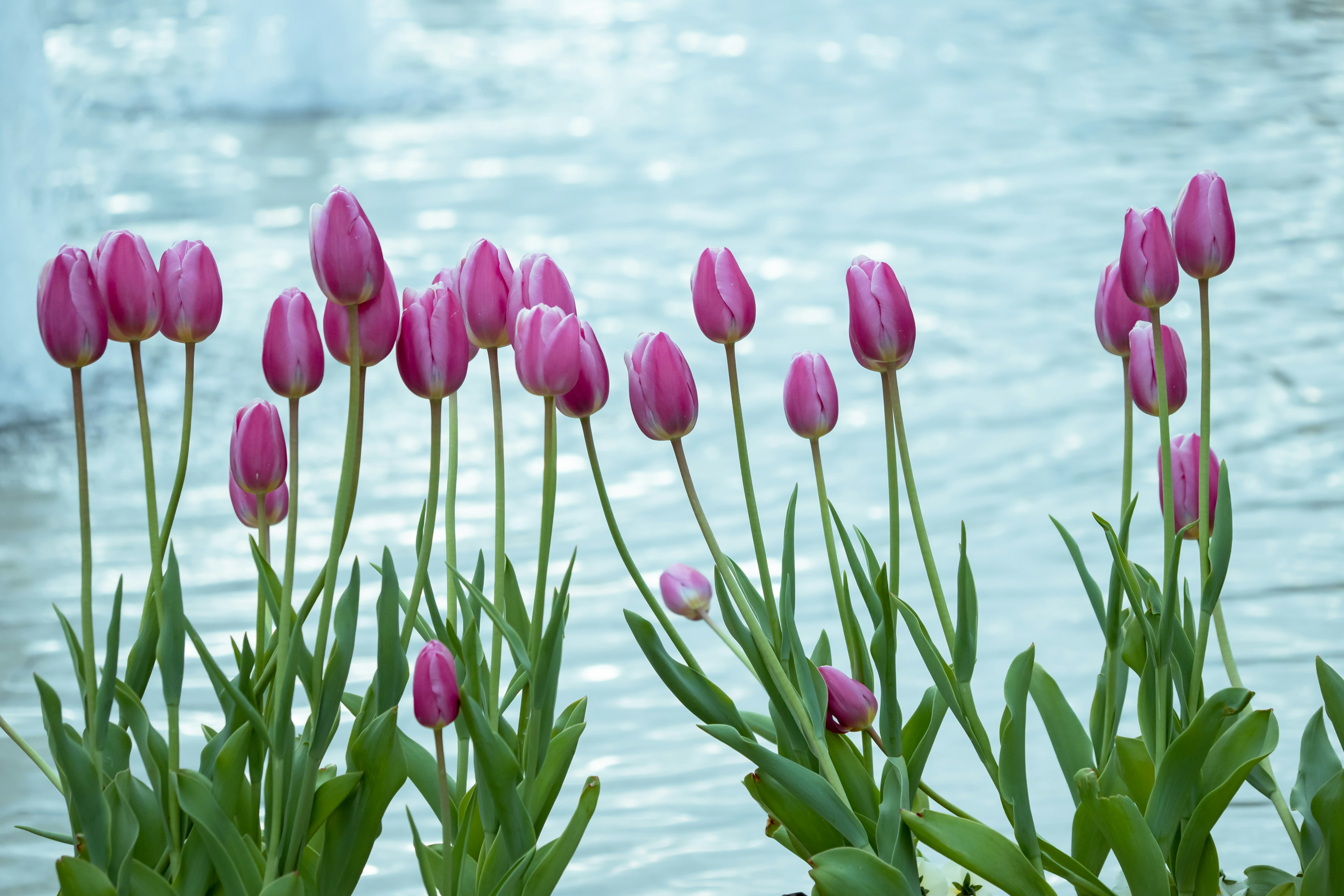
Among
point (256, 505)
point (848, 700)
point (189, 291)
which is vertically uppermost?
point (189, 291)

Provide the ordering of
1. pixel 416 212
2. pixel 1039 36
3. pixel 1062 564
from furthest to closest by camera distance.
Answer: pixel 1039 36
pixel 416 212
pixel 1062 564

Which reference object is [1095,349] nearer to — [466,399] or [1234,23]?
[466,399]

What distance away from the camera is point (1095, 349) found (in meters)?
2.27

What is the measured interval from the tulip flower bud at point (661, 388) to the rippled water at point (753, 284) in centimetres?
53

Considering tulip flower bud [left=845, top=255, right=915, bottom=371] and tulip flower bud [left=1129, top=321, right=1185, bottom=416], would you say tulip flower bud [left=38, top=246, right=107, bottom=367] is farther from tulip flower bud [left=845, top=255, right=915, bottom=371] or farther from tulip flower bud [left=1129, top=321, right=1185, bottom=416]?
tulip flower bud [left=1129, top=321, right=1185, bottom=416]

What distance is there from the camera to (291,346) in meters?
0.60

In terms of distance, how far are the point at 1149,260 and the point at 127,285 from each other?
1.48 feet

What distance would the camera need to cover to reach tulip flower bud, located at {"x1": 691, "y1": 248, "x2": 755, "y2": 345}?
0.64 metres

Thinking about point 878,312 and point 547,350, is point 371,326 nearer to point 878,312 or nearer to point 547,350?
point 547,350

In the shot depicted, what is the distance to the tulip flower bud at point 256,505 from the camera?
2.31 feet

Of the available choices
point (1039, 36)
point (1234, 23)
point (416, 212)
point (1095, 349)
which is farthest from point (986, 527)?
point (1234, 23)

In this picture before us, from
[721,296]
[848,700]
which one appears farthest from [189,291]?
[848,700]

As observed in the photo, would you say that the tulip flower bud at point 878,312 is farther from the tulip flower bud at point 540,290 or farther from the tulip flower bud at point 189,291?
the tulip flower bud at point 189,291

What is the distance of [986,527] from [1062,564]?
0.13 meters
